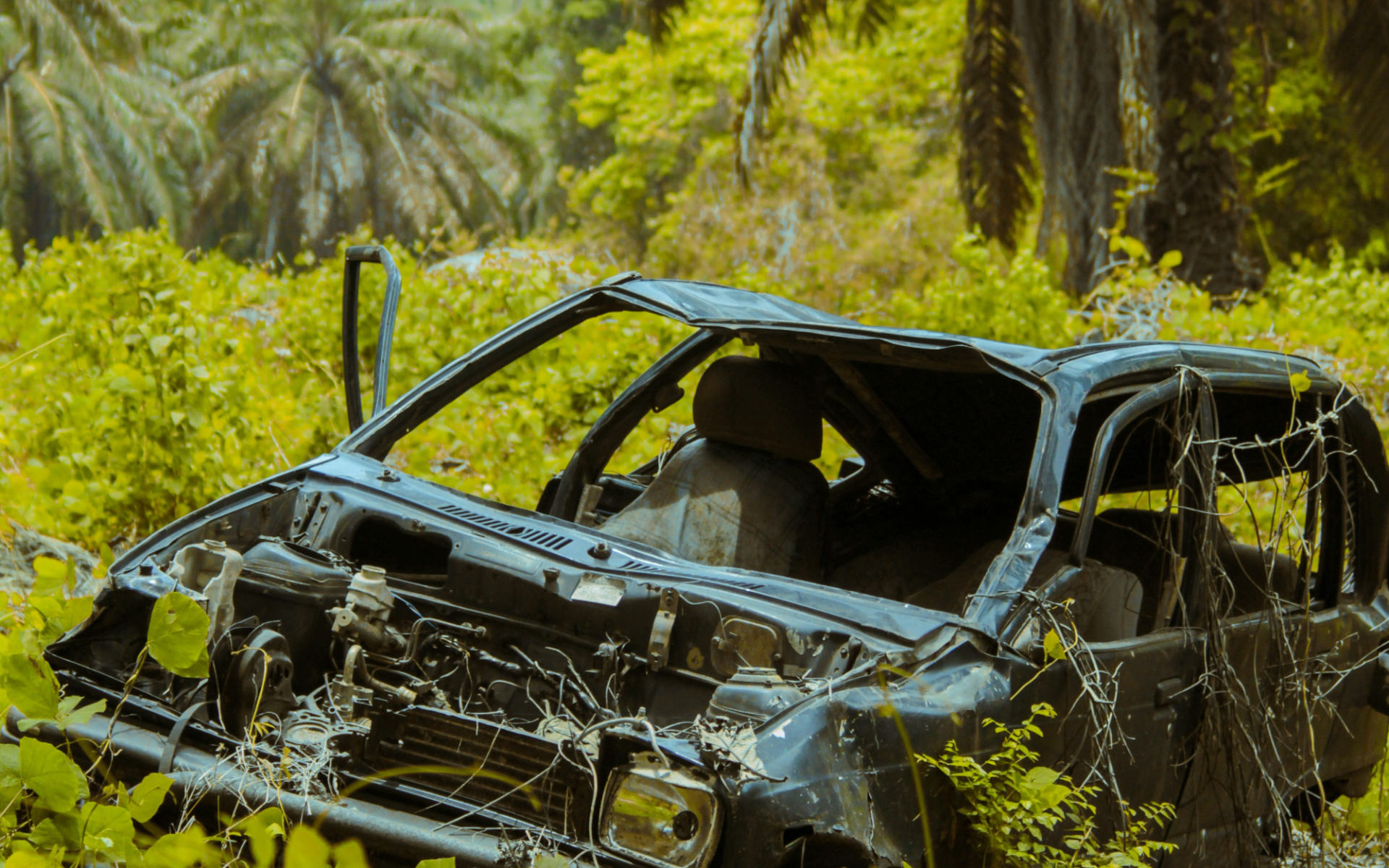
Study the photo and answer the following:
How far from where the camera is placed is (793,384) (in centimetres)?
401

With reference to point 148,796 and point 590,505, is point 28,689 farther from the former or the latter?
point 590,505

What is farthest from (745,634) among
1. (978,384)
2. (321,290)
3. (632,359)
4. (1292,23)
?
(1292,23)

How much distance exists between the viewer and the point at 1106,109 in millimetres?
11789

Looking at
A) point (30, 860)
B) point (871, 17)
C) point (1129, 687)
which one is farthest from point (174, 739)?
point (871, 17)

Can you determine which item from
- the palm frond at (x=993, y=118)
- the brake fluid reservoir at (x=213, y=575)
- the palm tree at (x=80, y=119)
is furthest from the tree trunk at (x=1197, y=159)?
the palm tree at (x=80, y=119)

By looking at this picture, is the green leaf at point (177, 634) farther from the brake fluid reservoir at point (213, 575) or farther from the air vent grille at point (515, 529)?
the air vent grille at point (515, 529)

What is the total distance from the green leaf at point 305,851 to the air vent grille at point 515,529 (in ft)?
4.50

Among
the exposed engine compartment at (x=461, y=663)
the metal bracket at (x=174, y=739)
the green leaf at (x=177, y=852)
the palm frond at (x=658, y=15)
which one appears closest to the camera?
the green leaf at (x=177, y=852)

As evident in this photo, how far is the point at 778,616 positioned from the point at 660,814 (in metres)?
0.68

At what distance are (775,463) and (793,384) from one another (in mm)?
246

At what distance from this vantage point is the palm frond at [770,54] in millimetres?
10742

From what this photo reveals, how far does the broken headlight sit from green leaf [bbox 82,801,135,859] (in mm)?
820

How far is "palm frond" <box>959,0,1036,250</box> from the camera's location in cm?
1169

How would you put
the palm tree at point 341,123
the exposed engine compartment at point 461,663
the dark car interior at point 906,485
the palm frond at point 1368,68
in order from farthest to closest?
1. the palm tree at point 341,123
2. the palm frond at point 1368,68
3. the dark car interior at point 906,485
4. the exposed engine compartment at point 461,663
